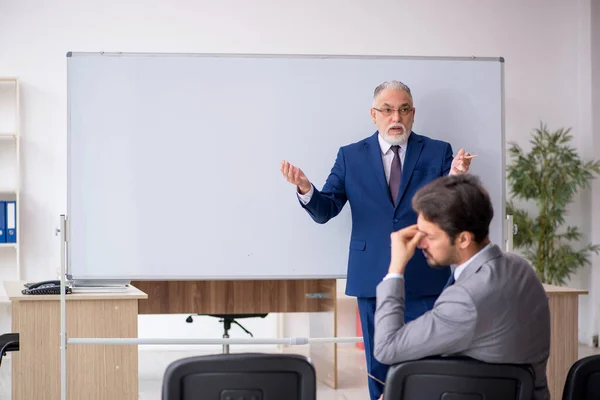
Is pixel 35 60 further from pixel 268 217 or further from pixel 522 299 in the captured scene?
pixel 522 299

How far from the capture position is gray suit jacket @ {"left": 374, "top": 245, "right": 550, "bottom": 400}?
5.79 ft

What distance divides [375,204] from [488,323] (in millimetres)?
1551

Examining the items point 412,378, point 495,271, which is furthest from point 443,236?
point 412,378

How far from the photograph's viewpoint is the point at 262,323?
276 inches

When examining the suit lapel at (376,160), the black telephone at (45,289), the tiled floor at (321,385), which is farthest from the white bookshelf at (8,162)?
the suit lapel at (376,160)

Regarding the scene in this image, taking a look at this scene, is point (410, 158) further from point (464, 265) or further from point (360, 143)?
point (464, 265)

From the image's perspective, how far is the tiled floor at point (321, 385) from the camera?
16.7 feet

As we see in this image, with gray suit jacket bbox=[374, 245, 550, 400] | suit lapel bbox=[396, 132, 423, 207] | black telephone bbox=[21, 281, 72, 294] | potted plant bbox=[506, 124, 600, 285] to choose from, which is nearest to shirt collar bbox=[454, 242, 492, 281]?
gray suit jacket bbox=[374, 245, 550, 400]

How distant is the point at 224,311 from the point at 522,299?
3.29 m

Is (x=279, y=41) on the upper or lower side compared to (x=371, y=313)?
upper

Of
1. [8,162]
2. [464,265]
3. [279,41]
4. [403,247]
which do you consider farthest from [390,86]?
[8,162]

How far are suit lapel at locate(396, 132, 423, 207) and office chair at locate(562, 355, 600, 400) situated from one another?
1495mm

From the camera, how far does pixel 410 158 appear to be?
3.32 metres

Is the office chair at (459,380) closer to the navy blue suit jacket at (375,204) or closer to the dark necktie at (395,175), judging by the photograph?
the navy blue suit jacket at (375,204)
